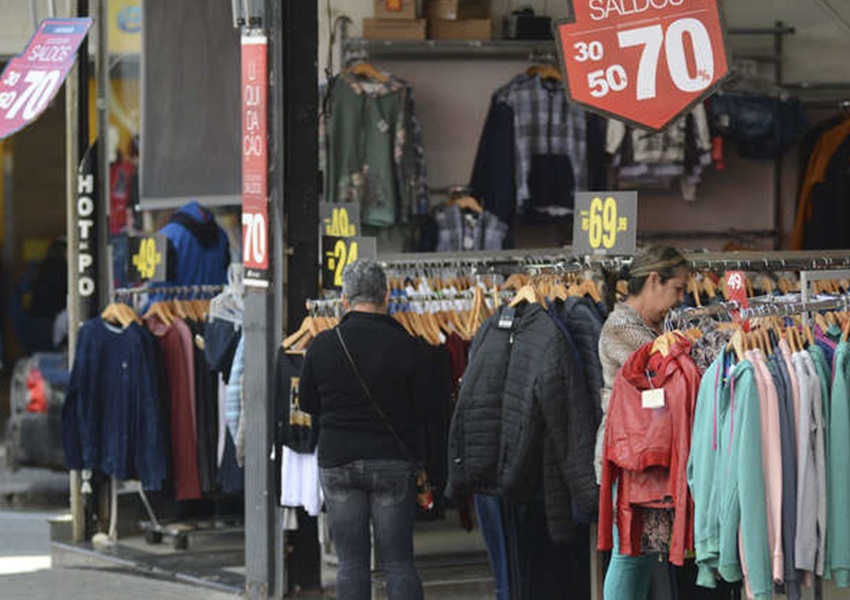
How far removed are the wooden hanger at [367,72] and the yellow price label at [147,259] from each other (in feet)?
8.15

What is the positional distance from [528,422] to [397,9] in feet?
22.1

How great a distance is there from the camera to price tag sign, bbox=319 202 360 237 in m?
10.4

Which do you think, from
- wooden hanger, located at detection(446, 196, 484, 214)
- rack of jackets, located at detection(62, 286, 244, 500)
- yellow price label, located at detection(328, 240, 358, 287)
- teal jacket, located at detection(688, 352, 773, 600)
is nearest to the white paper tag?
teal jacket, located at detection(688, 352, 773, 600)

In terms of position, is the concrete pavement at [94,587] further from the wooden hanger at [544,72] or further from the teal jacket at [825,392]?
the wooden hanger at [544,72]

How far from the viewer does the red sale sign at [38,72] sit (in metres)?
11.8

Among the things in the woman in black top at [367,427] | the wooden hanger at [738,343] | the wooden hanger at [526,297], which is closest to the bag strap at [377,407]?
the woman in black top at [367,427]

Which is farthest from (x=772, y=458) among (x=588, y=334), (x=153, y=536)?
(x=153, y=536)

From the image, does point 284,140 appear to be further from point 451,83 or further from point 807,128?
point 807,128

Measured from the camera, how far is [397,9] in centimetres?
1439

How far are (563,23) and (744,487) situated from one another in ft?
8.07

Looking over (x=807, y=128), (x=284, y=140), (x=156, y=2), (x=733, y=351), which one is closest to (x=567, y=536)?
(x=733, y=351)

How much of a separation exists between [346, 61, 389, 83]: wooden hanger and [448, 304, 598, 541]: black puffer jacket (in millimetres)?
5921

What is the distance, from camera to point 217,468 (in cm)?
1232

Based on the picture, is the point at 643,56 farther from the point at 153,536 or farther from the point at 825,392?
the point at 153,536
